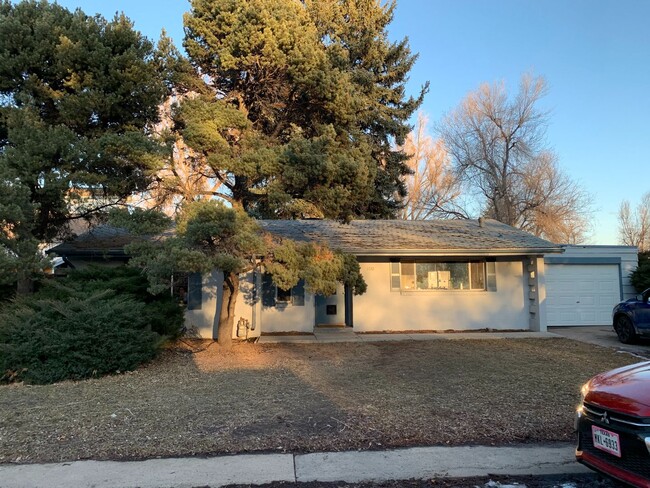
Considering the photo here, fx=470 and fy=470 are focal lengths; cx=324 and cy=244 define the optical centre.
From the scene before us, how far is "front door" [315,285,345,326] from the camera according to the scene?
15.0 metres

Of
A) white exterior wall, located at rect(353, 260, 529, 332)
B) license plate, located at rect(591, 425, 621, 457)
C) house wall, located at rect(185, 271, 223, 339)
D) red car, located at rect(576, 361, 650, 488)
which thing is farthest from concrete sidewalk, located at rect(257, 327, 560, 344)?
license plate, located at rect(591, 425, 621, 457)

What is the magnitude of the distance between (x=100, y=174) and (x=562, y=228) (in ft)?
83.5

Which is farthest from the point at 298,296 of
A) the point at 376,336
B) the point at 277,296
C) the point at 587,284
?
the point at 587,284

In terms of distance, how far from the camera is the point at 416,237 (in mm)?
14984

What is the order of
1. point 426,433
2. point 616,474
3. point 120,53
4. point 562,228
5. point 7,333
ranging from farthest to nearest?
point 562,228
point 120,53
point 7,333
point 426,433
point 616,474

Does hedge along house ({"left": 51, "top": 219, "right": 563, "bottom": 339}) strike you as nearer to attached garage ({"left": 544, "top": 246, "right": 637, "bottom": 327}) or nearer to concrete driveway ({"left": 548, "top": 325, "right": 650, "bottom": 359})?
concrete driveway ({"left": 548, "top": 325, "right": 650, "bottom": 359})

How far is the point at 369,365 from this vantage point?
9.31 m

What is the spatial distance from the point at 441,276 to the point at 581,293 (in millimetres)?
5207

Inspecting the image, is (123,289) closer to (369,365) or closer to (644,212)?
(369,365)

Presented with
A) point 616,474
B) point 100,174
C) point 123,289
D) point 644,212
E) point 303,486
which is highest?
point 644,212

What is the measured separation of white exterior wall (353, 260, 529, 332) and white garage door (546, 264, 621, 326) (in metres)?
→ 1.78

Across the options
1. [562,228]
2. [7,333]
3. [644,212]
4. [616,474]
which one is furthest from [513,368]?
[644,212]

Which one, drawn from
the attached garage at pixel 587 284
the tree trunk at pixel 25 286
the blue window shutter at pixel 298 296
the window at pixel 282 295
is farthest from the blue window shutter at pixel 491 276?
the tree trunk at pixel 25 286

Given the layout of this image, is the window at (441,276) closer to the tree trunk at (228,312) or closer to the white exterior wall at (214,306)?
the white exterior wall at (214,306)
